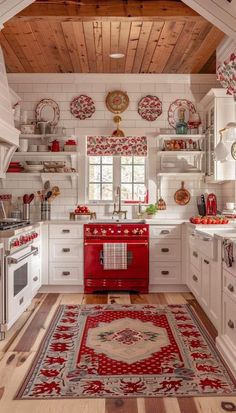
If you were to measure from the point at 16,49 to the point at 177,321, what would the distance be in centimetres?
341

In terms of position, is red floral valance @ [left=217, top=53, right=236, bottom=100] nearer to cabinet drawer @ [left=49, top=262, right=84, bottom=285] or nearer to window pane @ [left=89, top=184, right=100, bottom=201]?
window pane @ [left=89, top=184, right=100, bottom=201]

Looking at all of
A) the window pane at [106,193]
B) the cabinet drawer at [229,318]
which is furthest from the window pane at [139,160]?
the cabinet drawer at [229,318]

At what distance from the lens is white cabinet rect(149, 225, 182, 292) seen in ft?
18.4

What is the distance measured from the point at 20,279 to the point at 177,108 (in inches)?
130

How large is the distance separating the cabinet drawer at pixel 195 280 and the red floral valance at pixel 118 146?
6.17 feet

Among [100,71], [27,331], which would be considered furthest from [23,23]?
[27,331]

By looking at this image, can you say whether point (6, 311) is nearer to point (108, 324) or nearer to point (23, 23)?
point (108, 324)

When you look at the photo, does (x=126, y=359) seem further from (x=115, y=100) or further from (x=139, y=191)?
(x=115, y=100)

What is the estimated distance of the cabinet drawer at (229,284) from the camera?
303 centimetres

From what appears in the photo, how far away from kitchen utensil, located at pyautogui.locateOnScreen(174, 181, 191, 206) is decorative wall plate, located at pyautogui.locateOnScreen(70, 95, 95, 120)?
1598 millimetres

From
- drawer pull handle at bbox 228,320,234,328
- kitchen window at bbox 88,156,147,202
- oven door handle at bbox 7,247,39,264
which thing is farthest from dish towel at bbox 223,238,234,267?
kitchen window at bbox 88,156,147,202

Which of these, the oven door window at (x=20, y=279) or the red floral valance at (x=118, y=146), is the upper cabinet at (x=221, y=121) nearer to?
the red floral valance at (x=118, y=146)

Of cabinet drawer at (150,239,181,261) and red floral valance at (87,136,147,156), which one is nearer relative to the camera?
cabinet drawer at (150,239,181,261)

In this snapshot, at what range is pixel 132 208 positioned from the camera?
6211mm
